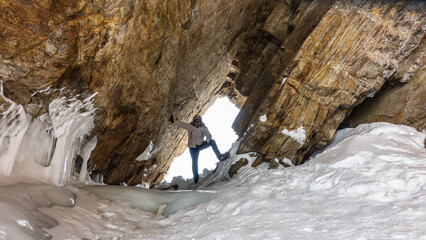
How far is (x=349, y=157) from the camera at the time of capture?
23.3 feet

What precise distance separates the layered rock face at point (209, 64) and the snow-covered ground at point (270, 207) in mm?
2187

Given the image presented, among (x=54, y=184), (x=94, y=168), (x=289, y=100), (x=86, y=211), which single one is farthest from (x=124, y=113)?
(x=289, y=100)

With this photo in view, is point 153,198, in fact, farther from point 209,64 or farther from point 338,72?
point 338,72

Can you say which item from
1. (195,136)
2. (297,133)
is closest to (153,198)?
(195,136)

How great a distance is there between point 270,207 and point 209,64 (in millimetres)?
8070

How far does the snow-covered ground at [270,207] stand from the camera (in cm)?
389

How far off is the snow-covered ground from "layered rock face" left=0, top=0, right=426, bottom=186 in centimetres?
219

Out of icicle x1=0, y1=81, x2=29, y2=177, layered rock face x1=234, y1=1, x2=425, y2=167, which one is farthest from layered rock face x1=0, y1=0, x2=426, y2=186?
icicle x1=0, y1=81, x2=29, y2=177

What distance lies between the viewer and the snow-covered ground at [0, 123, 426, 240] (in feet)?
12.8

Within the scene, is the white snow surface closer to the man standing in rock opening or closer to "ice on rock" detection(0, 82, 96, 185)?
the man standing in rock opening

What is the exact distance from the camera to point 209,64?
40.7ft

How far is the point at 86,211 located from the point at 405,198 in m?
5.23

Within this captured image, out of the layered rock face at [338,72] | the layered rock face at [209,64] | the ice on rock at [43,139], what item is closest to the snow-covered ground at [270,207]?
the ice on rock at [43,139]

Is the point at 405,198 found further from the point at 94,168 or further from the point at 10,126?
the point at 94,168
